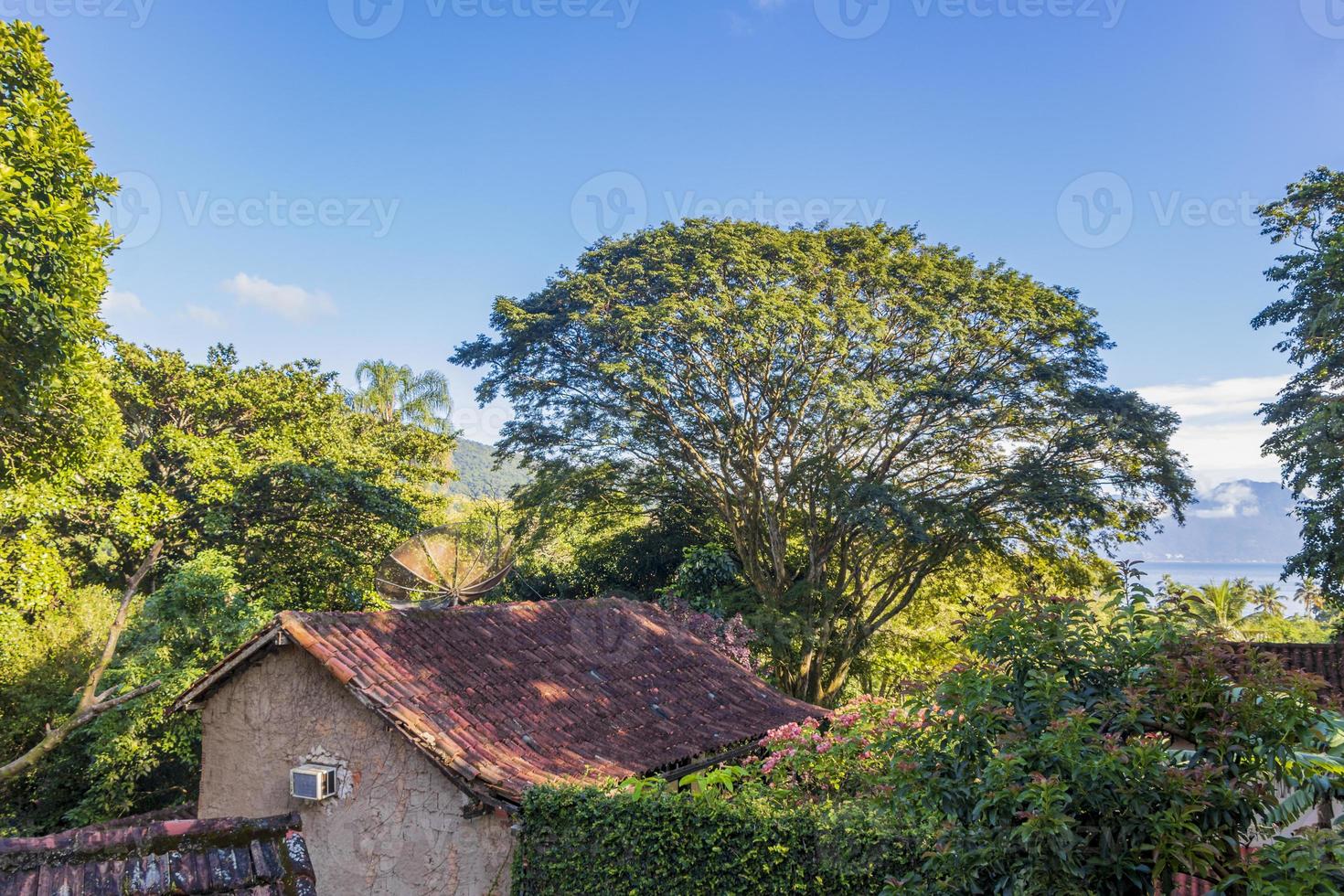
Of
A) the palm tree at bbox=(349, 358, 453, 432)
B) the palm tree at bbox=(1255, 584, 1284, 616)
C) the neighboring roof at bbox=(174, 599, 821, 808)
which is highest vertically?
the palm tree at bbox=(349, 358, 453, 432)

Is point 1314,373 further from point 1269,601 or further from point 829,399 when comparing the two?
point 1269,601

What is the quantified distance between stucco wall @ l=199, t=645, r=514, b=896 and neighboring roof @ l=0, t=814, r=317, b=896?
13.0 feet

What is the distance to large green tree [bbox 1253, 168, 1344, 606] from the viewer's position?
16.4 meters

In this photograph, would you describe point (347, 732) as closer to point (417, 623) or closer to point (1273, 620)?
point (417, 623)

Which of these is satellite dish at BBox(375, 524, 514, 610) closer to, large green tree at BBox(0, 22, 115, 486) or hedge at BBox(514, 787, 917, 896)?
large green tree at BBox(0, 22, 115, 486)

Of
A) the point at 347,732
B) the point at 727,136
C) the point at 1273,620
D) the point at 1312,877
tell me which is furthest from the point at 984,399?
the point at 1273,620

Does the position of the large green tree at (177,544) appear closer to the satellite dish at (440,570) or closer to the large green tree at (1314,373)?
the satellite dish at (440,570)

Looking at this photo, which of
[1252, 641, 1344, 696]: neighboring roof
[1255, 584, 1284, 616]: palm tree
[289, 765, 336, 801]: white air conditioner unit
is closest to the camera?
[289, 765, 336, 801]: white air conditioner unit

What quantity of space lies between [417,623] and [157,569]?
47.7 ft

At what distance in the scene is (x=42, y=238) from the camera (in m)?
10.8

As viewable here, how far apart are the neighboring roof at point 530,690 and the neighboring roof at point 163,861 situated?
3.65m

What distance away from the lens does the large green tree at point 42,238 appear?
10.5 metres

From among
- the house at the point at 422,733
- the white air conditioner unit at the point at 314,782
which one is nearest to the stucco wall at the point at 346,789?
the house at the point at 422,733

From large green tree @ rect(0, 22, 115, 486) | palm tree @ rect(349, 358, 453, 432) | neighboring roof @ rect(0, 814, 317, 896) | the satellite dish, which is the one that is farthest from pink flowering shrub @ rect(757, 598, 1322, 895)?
palm tree @ rect(349, 358, 453, 432)
